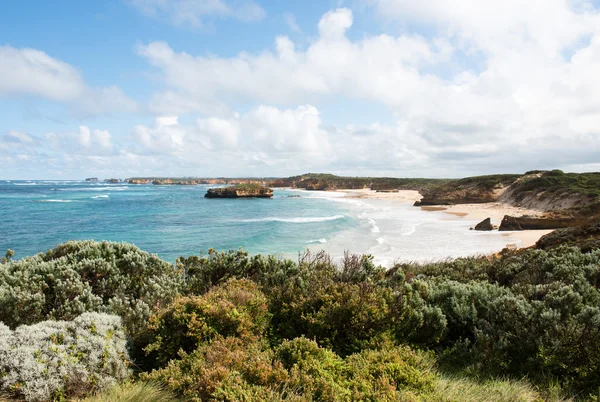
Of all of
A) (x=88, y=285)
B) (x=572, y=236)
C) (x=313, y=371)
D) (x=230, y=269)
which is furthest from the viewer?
(x=572, y=236)

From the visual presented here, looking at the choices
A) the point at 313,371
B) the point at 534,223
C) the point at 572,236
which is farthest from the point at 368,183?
the point at 313,371

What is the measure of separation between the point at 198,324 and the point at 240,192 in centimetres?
8331

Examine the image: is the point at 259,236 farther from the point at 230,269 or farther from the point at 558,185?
the point at 558,185

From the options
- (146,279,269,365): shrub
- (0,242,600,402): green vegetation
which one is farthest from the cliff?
(146,279,269,365): shrub

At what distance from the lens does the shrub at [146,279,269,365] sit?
4.38m

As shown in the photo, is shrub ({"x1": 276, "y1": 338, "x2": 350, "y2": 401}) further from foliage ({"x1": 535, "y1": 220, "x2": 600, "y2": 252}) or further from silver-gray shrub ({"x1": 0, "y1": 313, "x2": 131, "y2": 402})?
foliage ({"x1": 535, "y1": 220, "x2": 600, "y2": 252})

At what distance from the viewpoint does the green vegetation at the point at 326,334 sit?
348cm

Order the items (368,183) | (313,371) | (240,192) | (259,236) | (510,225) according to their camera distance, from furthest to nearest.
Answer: (368,183) < (240,192) < (259,236) < (510,225) < (313,371)

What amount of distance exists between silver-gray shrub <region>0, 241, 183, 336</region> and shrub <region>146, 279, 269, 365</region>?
2.18 feet

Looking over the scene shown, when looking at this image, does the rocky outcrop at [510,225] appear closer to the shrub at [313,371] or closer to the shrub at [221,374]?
the shrub at [313,371]

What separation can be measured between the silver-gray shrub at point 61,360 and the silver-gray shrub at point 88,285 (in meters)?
0.82

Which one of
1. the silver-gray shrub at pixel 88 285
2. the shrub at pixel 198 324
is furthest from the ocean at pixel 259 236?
the shrub at pixel 198 324

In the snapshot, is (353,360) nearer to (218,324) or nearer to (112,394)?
(218,324)

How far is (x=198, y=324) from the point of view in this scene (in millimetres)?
4430
